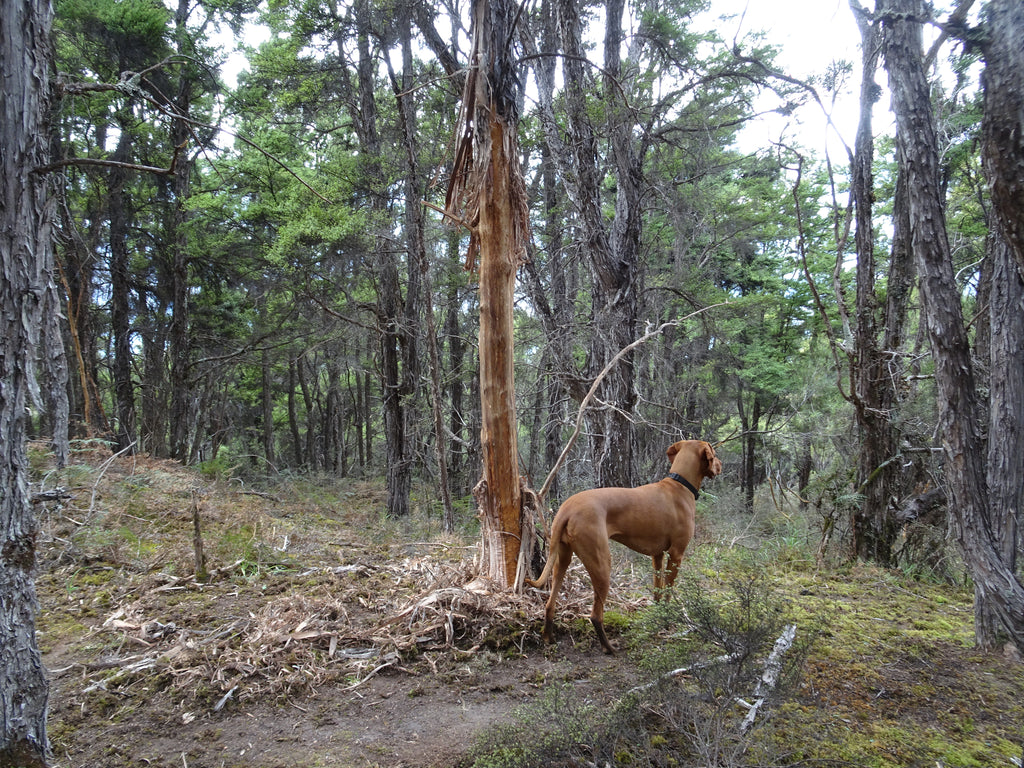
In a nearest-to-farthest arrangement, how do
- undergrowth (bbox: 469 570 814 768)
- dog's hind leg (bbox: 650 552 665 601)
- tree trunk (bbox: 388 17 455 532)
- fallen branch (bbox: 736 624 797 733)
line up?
undergrowth (bbox: 469 570 814 768), fallen branch (bbox: 736 624 797 733), dog's hind leg (bbox: 650 552 665 601), tree trunk (bbox: 388 17 455 532)

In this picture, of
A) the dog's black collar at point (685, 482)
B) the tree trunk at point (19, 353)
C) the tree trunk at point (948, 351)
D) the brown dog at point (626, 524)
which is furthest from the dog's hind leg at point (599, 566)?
the tree trunk at point (19, 353)

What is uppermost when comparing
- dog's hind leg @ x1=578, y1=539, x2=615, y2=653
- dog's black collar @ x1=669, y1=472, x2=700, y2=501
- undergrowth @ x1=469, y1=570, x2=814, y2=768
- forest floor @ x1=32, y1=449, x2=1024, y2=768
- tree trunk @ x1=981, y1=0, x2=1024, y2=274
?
tree trunk @ x1=981, y1=0, x2=1024, y2=274

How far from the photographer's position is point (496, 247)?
16.0 feet

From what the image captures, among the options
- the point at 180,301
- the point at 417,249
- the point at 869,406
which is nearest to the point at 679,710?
the point at 869,406

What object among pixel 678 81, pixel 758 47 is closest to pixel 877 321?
pixel 678 81

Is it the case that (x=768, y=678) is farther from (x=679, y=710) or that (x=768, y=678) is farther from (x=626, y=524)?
(x=626, y=524)

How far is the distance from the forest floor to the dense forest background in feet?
5.92

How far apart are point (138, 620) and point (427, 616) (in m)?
2.23

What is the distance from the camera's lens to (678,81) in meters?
10.1

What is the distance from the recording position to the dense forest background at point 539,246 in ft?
22.0

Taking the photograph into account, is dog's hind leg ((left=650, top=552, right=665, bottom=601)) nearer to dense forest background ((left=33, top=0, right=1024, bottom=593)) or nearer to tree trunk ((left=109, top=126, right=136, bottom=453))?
dense forest background ((left=33, top=0, right=1024, bottom=593))

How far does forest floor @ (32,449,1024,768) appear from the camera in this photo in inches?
111

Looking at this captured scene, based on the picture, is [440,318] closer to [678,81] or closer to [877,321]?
[678,81]

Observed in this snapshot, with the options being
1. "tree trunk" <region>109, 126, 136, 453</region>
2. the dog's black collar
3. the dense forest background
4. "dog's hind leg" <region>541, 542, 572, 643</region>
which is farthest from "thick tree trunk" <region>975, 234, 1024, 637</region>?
"tree trunk" <region>109, 126, 136, 453</region>
